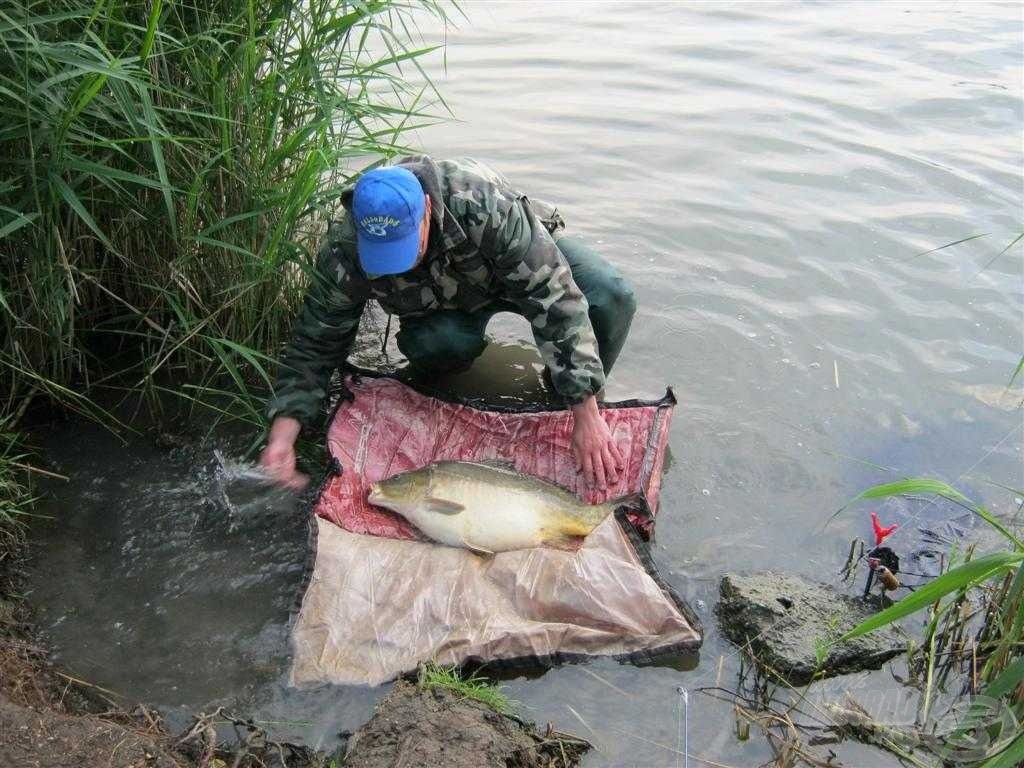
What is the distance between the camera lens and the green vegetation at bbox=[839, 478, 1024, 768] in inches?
104

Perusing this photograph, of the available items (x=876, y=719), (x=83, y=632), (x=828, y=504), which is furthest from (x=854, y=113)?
(x=83, y=632)

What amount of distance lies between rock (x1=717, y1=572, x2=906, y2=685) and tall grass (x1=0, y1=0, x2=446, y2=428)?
2157 mm

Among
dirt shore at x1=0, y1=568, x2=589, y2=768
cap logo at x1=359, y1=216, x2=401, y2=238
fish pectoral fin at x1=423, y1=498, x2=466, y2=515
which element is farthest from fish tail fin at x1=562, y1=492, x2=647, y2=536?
cap logo at x1=359, y1=216, x2=401, y2=238

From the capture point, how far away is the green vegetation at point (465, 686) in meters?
3.04

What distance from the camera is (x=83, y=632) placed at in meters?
3.42

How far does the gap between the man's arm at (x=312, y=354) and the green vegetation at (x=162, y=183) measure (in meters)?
0.15

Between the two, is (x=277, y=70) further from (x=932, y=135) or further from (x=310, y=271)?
(x=932, y=135)

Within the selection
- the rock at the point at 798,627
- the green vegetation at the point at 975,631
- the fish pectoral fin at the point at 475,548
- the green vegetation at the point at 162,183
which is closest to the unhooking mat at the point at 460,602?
the fish pectoral fin at the point at 475,548

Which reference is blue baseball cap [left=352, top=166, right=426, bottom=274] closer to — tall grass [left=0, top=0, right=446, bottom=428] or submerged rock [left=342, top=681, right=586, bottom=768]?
tall grass [left=0, top=0, right=446, bottom=428]

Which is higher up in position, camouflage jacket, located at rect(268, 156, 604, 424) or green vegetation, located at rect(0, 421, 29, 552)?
camouflage jacket, located at rect(268, 156, 604, 424)

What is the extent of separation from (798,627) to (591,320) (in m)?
1.84

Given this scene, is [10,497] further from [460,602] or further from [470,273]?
[470,273]

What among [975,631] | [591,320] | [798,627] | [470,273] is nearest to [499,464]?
[470,273]

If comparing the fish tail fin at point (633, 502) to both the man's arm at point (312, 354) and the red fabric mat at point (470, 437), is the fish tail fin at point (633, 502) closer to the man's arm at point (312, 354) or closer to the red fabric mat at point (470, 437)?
the red fabric mat at point (470, 437)
